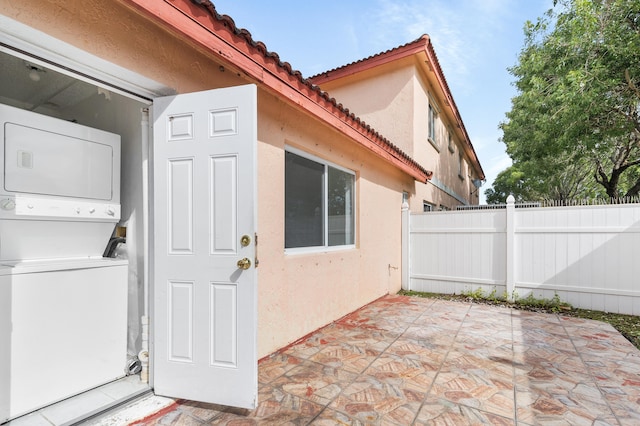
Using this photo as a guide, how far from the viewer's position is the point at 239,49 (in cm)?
254

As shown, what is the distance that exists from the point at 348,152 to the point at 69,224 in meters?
3.70

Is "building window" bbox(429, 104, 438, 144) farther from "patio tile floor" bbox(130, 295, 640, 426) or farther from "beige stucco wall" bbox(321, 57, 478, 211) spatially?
"patio tile floor" bbox(130, 295, 640, 426)

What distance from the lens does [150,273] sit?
2.59 meters

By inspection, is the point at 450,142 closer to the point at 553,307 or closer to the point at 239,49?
the point at 553,307

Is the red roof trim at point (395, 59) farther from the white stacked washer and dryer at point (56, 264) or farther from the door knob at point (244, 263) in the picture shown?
the door knob at point (244, 263)

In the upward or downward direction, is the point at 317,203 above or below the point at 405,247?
above

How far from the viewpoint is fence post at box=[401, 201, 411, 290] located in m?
7.14

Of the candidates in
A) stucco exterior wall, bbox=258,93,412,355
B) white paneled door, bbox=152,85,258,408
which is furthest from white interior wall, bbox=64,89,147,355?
stucco exterior wall, bbox=258,93,412,355

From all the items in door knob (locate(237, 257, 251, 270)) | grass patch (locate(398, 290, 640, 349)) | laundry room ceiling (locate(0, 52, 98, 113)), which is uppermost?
laundry room ceiling (locate(0, 52, 98, 113))

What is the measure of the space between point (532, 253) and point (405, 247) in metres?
2.40

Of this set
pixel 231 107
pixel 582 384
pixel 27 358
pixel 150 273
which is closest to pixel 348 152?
pixel 231 107

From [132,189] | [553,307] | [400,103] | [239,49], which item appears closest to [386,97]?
[400,103]

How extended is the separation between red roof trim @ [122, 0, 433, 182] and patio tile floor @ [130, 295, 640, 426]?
271 centimetres

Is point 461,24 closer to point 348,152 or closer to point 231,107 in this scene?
point 348,152
